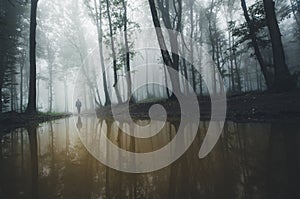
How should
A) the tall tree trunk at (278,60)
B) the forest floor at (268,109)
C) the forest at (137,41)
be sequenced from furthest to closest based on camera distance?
the forest at (137,41) → the tall tree trunk at (278,60) → the forest floor at (268,109)

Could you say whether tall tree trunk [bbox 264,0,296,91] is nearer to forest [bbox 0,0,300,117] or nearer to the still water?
forest [bbox 0,0,300,117]

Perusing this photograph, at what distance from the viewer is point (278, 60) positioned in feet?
27.5

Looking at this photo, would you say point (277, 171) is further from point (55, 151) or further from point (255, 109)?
point (255, 109)

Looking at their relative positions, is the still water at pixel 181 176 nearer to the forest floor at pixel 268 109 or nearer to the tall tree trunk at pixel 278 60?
the forest floor at pixel 268 109

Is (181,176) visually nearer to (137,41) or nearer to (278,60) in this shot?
(278,60)

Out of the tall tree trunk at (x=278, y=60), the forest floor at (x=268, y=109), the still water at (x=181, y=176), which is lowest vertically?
the still water at (x=181, y=176)

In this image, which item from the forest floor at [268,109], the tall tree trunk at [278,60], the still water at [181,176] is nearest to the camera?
the still water at [181,176]

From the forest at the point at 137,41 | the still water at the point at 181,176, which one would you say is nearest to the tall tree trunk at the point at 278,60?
the forest at the point at 137,41

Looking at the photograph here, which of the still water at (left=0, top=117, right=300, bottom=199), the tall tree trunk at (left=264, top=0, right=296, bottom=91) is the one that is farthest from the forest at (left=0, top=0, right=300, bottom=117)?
the still water at (left=0, top=117, right=300, bottom=199)

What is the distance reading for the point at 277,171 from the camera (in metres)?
2.16

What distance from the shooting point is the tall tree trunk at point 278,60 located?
316 inches

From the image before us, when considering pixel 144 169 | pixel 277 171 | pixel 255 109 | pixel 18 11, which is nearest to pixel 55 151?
pixel 144 169

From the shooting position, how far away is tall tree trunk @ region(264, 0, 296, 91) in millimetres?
8039

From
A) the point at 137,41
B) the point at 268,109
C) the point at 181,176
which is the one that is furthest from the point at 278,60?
the point at 137,41
